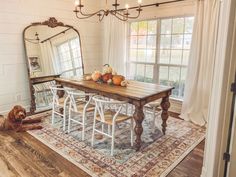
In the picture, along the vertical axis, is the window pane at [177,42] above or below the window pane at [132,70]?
above

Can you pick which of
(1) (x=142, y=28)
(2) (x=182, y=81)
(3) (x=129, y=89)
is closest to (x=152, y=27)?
→ (1) (x=142, y=28)

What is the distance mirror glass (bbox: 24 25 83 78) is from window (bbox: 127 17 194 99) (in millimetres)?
1362

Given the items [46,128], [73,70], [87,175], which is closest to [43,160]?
[87,175]

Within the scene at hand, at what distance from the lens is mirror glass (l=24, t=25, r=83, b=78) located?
13.8ft

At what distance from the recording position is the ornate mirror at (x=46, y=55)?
420 cm

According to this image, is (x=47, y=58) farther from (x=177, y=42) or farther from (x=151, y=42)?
(x=177, y=42)

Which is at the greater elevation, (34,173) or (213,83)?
(213,83)

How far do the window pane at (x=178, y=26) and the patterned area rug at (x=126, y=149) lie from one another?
1.84 m

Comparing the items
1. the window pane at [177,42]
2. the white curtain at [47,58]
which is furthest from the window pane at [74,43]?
the window pane at [177,42]

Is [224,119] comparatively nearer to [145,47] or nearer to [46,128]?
[46,128]

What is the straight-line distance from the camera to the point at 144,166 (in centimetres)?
246

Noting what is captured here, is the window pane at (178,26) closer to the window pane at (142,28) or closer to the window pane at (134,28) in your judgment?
the window pane at (142,28)

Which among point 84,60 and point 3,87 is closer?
point 3,87

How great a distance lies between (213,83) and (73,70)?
366 centimetres
